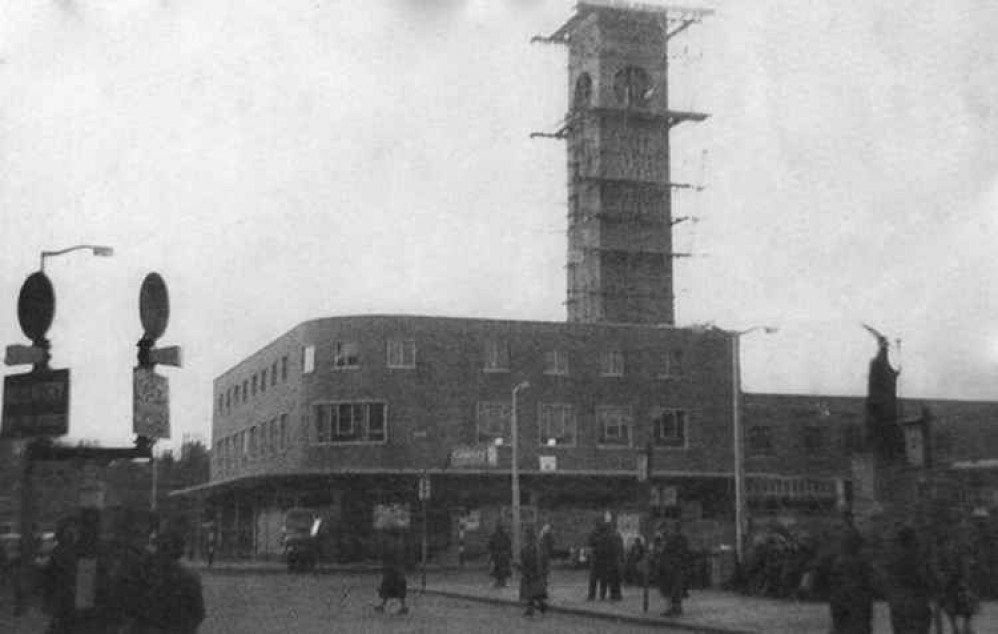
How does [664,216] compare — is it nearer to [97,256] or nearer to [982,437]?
[982,437]

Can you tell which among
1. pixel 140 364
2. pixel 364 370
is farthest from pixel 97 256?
pixel 364 370

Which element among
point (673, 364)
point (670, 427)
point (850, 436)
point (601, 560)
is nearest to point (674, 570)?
point (601, 560)

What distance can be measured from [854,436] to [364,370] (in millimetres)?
26624

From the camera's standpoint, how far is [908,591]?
14.4 m

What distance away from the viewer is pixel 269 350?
78.1 metres

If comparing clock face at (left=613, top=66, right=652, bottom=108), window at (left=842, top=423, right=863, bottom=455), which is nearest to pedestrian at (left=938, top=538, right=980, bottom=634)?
window at (left=842, top=423, right=863, bottom=455)

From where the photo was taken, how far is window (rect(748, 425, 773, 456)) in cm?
7688

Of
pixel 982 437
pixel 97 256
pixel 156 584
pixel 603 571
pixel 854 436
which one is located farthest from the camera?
pixel 982 437

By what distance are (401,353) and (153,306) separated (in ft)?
195

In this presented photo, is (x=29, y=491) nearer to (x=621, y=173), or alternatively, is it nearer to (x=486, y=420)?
(x=486, y=420)

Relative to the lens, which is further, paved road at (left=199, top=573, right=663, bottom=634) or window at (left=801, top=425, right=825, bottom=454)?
window at (left=801, top=425, right=825, bottom=454)

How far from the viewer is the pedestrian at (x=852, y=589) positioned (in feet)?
47.6

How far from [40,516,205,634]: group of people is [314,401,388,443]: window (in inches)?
2303

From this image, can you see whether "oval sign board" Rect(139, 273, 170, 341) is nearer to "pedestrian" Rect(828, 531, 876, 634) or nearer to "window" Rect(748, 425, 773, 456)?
"pedestrian" Rect(828, 531, 876, 634)
